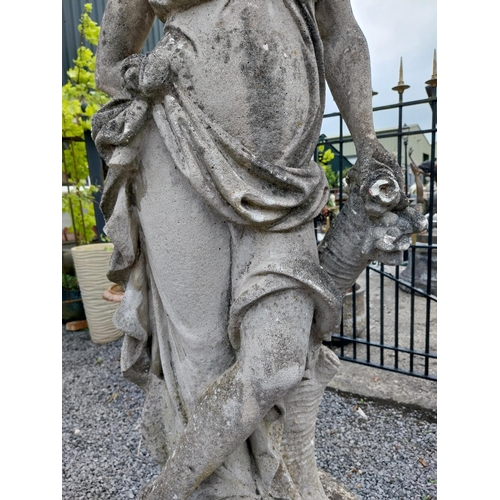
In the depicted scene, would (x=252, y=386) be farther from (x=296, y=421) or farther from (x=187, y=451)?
(x=296, y=421)

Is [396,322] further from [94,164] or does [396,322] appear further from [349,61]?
[94,164]

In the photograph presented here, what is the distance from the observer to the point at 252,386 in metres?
1.21

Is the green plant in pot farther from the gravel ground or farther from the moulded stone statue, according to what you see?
the moulded stone statue

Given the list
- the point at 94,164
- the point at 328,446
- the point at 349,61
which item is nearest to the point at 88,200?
the point at 94,164

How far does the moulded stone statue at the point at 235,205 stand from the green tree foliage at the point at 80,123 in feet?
11.0

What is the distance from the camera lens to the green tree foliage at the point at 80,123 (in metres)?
4.38

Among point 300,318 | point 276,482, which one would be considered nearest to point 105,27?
point 300,318

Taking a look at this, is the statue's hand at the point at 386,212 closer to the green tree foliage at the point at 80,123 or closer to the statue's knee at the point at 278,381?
the statue's knee at the point at 278,381

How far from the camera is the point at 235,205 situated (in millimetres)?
1161

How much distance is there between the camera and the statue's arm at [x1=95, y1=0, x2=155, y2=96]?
1.35 m

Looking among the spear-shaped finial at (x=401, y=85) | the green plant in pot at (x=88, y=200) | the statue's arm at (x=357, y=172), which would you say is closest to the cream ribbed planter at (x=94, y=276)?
the green plant in pot at (x=88, y=200)

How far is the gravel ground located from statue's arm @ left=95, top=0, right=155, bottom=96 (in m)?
2.01

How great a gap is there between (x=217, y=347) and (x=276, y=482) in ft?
1.78

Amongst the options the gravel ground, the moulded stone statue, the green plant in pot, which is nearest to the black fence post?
the green plant in pot
